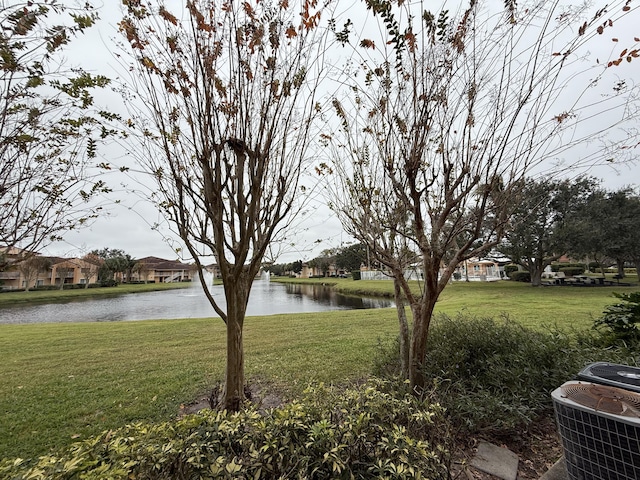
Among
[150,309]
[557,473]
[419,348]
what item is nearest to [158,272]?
[150,309]

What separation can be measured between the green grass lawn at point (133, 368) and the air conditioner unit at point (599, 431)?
285 cm

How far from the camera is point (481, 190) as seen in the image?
275 centimetres

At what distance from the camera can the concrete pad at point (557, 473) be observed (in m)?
2.11

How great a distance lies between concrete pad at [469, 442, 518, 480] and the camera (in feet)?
7.25

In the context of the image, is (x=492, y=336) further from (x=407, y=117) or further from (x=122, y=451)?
(x=122, y=451)

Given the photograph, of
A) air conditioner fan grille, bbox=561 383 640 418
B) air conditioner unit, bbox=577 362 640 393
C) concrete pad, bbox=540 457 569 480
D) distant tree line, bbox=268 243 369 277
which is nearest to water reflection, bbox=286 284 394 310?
distant tree line, bbox=268 243 369 277

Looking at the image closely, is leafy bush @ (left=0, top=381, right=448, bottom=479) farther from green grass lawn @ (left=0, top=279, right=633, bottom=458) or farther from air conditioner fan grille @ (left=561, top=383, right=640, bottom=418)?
green grass lawn @ (left=0, top=279, right=633, bottom=458)

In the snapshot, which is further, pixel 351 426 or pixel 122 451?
pixel 351 426

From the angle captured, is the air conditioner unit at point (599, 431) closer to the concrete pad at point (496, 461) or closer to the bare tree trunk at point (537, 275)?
the concrete pad at point (496, 461)

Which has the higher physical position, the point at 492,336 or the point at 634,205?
the point at 634,205

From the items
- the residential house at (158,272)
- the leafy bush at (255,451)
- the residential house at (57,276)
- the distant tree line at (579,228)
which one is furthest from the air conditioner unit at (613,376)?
the residential house at (158,272)

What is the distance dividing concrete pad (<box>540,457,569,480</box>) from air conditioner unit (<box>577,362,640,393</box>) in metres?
0.72

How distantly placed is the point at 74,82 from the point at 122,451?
2.55 meters

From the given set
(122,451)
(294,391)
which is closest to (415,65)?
(122,451)
